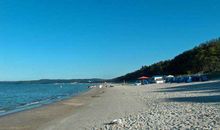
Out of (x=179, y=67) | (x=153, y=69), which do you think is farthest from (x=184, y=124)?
(x=153, y=69)

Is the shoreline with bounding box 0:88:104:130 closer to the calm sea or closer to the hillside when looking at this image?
the calm sea

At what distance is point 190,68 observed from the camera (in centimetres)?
10100

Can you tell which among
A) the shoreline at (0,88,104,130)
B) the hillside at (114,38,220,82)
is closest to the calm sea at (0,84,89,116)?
the shoreline at (0,88,104,130)

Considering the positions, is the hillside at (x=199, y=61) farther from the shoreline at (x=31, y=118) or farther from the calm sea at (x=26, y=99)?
the shoreline at (x=31, y=118)

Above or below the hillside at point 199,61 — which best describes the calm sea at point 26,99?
below

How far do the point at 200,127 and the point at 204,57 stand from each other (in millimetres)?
85711

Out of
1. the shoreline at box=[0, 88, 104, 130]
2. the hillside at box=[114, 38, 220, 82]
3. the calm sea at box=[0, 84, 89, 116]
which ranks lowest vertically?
the shoreline at box=[0, 88, 104, 130]

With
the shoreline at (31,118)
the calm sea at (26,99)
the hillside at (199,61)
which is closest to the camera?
the shoreline at (31,118)

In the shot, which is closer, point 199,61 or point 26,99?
point 26,99

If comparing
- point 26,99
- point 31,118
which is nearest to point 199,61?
point 26,99

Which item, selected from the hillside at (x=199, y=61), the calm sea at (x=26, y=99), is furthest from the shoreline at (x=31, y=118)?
the hillside at (x=199, y=61)

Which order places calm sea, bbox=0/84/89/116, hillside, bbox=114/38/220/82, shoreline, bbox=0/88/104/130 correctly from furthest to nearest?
hillside, bbox=114/38/220/82, calm sea, bbox=0/84/89/116, shoreline, bbox=0/88/104/130

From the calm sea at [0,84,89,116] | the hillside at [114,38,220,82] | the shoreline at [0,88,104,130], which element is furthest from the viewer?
the hillside at [114,38,220,82]

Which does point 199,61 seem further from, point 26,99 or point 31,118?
point 31,118
